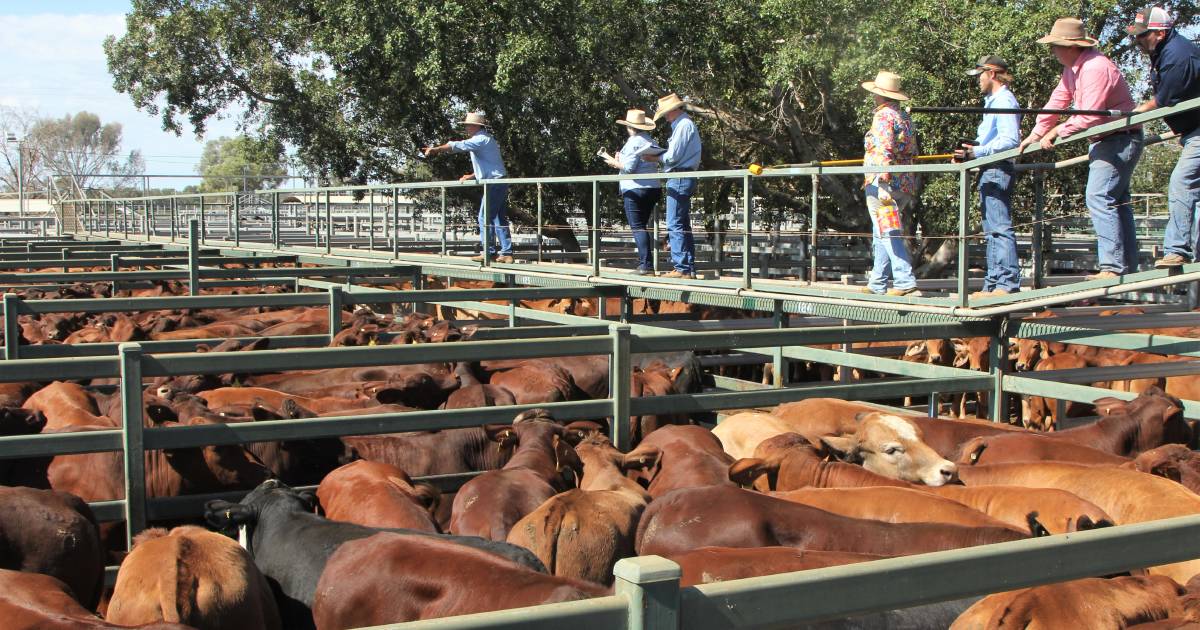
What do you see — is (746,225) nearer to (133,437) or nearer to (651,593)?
(133,437)

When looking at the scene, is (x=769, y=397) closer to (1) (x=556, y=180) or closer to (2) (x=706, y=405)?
(2) (x=706, y=405)

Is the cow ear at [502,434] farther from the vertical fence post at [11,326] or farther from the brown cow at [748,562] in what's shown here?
the vertical fence post at [11,326]

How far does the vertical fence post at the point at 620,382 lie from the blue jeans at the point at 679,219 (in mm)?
4679

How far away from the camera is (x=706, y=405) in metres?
6.80

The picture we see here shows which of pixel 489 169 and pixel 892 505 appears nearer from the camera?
pixel 892 505

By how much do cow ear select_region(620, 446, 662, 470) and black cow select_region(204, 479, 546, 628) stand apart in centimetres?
157

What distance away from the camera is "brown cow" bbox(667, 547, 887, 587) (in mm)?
4082

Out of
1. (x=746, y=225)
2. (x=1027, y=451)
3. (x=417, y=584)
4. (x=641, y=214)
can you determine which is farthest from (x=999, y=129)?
(x=417, y=584)

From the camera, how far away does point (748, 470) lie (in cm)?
612

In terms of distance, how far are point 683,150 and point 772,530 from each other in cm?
673

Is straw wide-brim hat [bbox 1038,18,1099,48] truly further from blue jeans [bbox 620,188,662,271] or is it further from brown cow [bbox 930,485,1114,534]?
blue jeans [bbox 620,188,662,271]

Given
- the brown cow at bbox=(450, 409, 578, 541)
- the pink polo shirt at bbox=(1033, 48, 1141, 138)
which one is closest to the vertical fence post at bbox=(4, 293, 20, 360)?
the brown cow at bbox=(450, 409, 578, 541)

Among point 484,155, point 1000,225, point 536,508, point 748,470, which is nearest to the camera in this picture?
point 536,508

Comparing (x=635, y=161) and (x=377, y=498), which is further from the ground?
(x=635, y=161)
